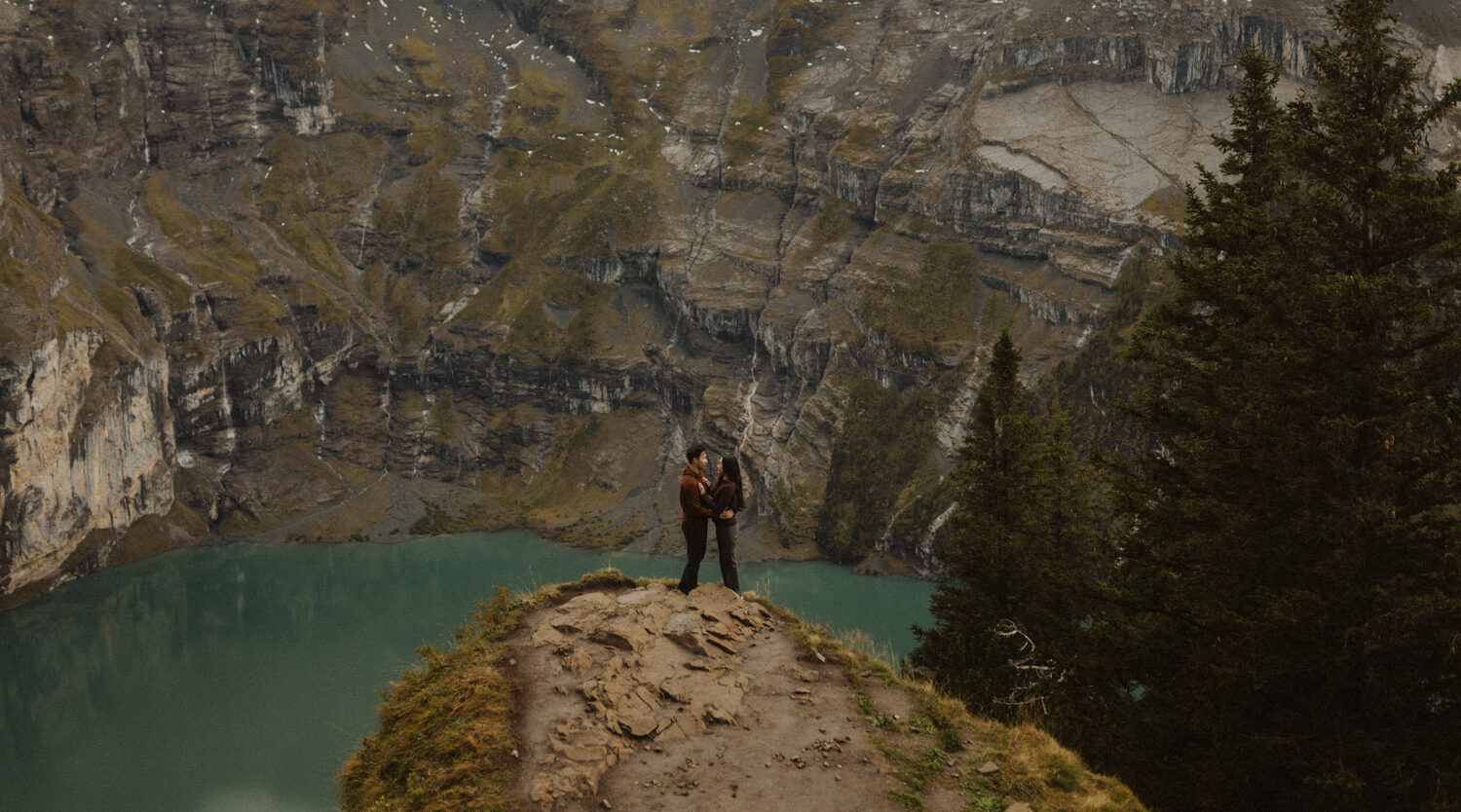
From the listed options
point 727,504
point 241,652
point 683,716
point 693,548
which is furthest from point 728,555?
point 241,652

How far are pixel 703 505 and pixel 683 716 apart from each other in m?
6.27

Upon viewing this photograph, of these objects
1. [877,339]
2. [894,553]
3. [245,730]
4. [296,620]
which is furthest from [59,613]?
[877,339]

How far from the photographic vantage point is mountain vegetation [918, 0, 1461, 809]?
1617 cm

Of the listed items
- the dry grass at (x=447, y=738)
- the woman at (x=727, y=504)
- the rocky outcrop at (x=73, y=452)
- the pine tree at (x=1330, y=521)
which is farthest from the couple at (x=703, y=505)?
the rocky outcrop at (x=73, y=452)

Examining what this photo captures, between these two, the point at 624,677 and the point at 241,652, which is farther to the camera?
the point at 241,652

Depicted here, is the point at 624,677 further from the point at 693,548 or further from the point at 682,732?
the point at 693,548

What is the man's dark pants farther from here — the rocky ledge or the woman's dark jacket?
the rocky ledge

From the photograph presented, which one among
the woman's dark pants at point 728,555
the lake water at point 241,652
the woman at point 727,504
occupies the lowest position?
the lake water at point 241,652

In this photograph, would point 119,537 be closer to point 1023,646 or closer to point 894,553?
point 894,553

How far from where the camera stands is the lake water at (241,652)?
7975cm

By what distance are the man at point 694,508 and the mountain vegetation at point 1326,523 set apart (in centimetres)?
808

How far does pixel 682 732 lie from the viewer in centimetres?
1605

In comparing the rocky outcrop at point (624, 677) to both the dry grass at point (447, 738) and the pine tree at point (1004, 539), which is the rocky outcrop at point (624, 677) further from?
the pine tree at point (1004, 539)

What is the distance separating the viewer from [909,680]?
61.5 ft
